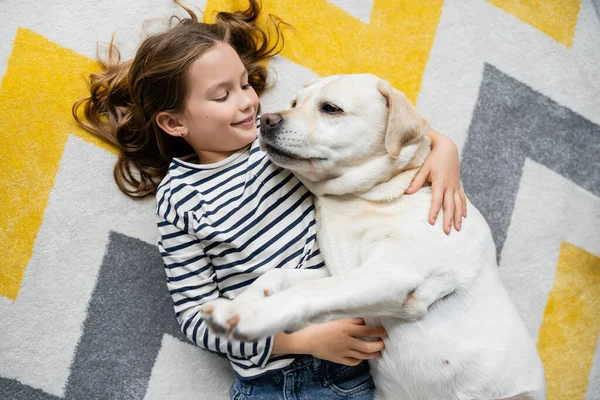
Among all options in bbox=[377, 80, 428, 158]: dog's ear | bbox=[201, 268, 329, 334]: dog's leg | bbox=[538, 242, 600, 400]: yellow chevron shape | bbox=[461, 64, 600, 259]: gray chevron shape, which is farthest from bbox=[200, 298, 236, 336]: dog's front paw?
bbox=[538, 242, 600, 400]: yellow chevron shape

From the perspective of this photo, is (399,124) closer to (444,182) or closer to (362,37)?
(444,182)

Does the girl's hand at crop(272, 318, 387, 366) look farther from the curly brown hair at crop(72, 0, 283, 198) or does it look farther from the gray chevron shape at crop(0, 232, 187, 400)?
the curly brown hair at crop(72, 0, 283, 198)

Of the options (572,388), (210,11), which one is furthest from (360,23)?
(572,388)

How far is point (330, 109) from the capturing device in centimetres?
176

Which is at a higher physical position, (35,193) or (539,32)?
(539,32)

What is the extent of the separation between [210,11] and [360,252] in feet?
4.35

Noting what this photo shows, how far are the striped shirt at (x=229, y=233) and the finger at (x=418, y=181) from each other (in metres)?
0.40

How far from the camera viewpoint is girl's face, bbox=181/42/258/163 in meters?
1.91

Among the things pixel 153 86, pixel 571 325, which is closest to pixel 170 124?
pixel 153 86

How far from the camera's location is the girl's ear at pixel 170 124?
2012mm

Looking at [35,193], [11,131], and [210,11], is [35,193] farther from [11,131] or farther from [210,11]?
[210,11]

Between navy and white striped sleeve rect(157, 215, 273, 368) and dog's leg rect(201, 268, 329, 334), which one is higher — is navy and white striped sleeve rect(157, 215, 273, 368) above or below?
below

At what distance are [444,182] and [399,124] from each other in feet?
1.01

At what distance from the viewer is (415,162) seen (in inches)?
72.8
